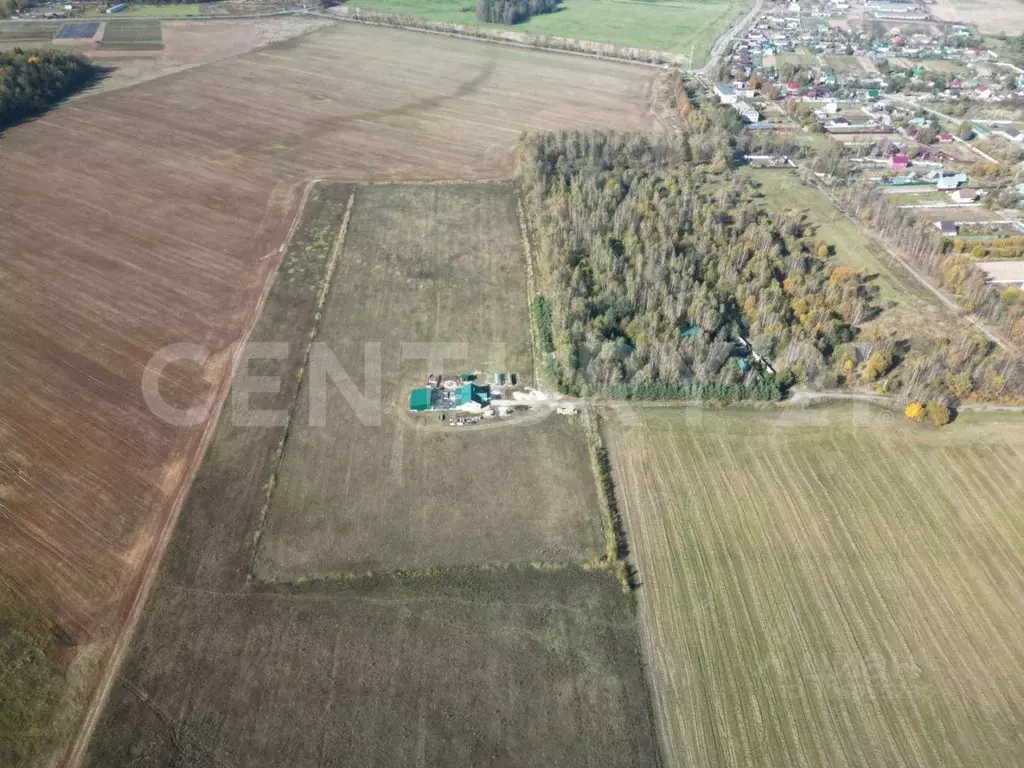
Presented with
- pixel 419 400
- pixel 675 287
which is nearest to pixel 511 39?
pixel 675 287

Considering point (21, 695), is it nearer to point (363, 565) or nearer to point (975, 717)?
point (363, 565)

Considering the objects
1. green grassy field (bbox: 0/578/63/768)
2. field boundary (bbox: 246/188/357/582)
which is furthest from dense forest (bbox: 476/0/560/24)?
green grassy field (bbox: 0/578/63/768)

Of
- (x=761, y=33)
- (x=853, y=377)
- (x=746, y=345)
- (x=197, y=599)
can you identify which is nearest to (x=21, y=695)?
(x=197, y=599)

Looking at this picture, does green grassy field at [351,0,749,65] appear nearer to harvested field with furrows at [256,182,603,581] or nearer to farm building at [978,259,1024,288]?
farm building at [978,259,1024,288]

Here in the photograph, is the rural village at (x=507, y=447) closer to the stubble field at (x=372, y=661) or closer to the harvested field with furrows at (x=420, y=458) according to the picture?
the stubble field at (x=372, y=661)

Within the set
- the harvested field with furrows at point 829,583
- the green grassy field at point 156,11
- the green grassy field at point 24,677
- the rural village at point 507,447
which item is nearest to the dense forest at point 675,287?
the rural village at point 507,447

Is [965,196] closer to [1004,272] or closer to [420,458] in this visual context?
[1004,272]
